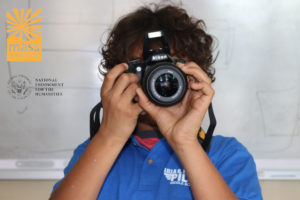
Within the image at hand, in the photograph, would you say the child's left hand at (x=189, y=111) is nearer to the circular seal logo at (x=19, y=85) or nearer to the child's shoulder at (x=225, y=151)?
the child's shoulder at (x=225, y=151)

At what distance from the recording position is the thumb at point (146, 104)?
1.91 feet

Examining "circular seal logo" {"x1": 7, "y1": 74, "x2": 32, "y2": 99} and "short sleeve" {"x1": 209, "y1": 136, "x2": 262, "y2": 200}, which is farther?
"circular seal logo" {"x1": 7, "y1": 74, "x2": 32, "y2": 99}

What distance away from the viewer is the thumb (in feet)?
1.91

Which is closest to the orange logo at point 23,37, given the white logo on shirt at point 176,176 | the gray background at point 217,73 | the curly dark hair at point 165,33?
the gray background at point 217,73

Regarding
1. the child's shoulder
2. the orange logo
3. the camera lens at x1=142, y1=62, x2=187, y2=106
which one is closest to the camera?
the camera lens at x1=142, y1=62, x2=187, y2=106

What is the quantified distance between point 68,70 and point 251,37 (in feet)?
2.28

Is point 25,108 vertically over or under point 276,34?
under

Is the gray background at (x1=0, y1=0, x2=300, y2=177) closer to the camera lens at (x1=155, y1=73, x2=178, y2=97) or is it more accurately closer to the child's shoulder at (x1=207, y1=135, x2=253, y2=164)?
the child's shoulder at (x1=207, y1=135, x2=253, y2=164)

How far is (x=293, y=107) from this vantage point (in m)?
1.08

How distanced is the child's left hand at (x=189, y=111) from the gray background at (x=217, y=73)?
500 mm

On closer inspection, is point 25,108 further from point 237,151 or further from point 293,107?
point 293,107

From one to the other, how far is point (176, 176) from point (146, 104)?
183 mm

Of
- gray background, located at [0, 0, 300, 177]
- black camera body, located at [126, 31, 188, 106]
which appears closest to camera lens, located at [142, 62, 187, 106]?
black camera body, located at [126, 31, 188, 106]

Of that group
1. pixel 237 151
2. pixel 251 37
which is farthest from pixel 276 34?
pixel 237 151
